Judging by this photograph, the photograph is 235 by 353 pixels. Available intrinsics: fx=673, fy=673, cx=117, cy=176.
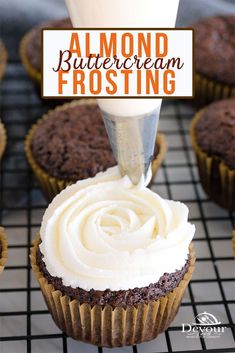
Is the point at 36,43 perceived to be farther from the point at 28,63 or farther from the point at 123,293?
the point at 123,293

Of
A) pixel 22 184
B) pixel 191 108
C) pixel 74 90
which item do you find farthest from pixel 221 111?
pixel 74 90

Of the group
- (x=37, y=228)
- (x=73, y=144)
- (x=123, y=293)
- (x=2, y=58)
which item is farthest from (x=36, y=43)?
(x=123, y=293)

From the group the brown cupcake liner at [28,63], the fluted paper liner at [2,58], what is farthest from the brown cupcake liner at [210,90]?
the fluted paper liner at [2,58]

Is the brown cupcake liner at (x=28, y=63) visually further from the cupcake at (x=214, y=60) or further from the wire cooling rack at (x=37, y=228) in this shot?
the cupcake at (x=214, y=60)

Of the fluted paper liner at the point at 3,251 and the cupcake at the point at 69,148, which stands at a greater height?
the cupcake at the point at 69,148

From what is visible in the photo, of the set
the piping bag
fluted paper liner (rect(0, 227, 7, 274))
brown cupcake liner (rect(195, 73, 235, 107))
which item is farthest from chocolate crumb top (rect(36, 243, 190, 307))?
brown cupcake liner (rect(195, 73, 235, 107))

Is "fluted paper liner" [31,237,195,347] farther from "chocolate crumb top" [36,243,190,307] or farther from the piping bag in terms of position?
the piping bag

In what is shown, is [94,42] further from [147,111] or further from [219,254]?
[219,254]
